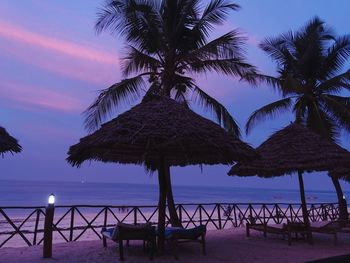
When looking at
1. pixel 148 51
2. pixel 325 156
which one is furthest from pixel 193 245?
pixel 148 51

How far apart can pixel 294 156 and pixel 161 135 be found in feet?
15.3

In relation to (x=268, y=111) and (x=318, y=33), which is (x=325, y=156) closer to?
(x=268, y=111)

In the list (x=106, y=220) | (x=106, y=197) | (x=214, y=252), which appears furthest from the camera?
(x=106, y=197)

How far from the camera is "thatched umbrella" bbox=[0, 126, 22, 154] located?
8.27 m

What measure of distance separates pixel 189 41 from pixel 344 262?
10.3 m

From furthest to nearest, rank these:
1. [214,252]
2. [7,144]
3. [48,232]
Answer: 1. [214,252]
2. [7,144]
3. [48,232]

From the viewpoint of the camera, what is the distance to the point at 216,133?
8781 millimetres

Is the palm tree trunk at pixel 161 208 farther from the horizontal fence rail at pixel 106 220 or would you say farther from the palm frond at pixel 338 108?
the palm frond at pixel 338 108

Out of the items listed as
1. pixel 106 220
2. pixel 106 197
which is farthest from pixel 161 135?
pixel 106 197

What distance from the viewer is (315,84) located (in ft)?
62.5

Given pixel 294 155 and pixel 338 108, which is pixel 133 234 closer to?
pixel 294 155

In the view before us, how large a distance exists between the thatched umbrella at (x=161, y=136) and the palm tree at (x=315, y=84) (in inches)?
367

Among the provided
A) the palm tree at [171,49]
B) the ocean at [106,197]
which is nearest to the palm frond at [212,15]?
the palm tree at [171,49]

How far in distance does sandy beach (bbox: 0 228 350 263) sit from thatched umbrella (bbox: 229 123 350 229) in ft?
5.20
